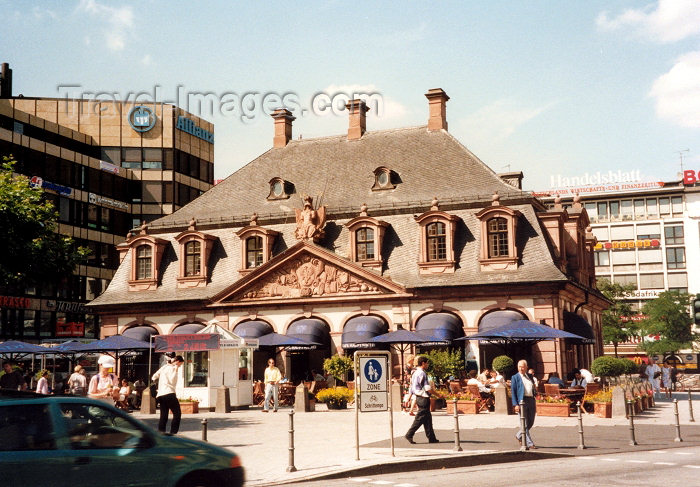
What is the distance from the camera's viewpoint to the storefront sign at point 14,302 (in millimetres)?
56781

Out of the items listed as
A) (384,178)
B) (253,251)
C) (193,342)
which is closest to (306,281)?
(253,251)

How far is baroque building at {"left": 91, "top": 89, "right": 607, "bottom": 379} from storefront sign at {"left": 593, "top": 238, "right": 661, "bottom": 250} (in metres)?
49.8

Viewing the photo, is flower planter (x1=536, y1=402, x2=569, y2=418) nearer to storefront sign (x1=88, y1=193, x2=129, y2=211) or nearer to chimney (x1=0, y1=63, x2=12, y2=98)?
storefront sign (x1=88, y1=193, x2=129, y2=211)

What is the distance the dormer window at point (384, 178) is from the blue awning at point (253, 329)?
8407 millimetres

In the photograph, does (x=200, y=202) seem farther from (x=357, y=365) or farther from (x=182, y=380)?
(x=357, y=365)

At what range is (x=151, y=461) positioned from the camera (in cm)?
923

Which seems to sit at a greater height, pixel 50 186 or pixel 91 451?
pixel 50 186

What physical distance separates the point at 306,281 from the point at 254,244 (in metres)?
3.75

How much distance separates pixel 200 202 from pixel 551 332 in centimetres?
2241

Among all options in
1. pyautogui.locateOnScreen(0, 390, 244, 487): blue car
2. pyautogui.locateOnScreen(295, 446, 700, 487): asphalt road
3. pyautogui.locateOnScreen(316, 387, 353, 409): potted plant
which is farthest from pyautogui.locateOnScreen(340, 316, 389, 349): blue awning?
pyautogui.locateOnScreen(0, 390, 244, 487): blue car

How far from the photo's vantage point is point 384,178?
1624 inches

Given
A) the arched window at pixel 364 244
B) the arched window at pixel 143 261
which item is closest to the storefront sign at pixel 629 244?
the arched window at pixel 364 244

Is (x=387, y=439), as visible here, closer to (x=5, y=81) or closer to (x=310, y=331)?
(x=310, y=331)

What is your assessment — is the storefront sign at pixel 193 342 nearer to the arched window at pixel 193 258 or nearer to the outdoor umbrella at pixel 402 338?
the outdoor umbrella at pixel 402 338
